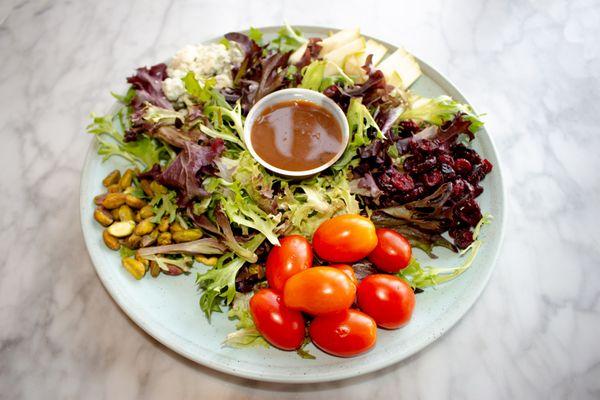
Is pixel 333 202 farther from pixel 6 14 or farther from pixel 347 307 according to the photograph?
pixel 6 14

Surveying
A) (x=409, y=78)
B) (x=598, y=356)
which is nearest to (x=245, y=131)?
(x=409, y=78)

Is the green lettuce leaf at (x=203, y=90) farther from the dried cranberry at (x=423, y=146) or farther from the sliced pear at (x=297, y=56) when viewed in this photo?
the dried cranberry at (x=423, y=146)

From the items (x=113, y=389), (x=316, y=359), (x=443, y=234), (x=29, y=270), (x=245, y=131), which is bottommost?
(x=113, y=389)

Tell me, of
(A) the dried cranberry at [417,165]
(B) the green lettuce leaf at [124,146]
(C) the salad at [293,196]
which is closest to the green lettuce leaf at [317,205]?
(C) the salad at [293,196]

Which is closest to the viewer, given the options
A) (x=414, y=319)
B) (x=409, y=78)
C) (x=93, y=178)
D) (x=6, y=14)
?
(x=414, y=319)

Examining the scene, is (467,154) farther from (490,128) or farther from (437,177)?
(490,128)

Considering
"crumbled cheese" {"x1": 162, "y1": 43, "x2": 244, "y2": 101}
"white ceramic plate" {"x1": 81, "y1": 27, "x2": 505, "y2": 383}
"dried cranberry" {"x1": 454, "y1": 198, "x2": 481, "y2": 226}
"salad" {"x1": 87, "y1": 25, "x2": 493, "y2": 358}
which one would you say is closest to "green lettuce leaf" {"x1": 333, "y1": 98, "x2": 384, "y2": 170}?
"salad" {"x1": 87, "y1": 25, "x2": 493, "y2": 358}

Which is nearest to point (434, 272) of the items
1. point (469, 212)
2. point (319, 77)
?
point (469, 212)
